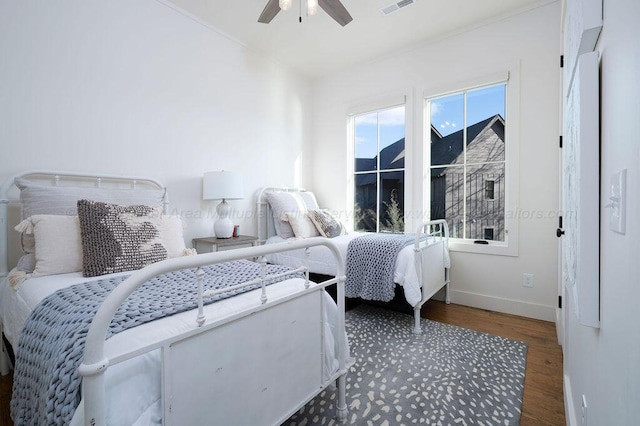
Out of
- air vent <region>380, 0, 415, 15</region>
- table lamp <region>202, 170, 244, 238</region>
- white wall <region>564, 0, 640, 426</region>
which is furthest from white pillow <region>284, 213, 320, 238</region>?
white wall <region>564, 0, 640, 426</region>

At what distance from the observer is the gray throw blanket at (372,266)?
2424 mm

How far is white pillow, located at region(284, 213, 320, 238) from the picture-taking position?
3.07 meters

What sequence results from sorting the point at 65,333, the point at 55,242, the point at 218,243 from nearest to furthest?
the point at 65,333 → the point at 55,242 → the point at 218,243

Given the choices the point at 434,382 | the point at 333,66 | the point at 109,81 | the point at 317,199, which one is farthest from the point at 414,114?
the point at 109,81

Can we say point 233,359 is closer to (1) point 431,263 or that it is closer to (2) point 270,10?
(1) point 431,263

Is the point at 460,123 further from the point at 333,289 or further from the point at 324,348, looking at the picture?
the point at 324,348

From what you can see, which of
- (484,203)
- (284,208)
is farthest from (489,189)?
(284,208)

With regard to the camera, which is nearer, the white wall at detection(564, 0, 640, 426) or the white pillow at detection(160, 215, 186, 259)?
the white wall at detection(564, 0, 640, 426)

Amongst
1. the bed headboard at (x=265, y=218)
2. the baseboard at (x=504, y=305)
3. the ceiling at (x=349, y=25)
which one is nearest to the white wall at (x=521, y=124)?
the baseboard at (x=504, y=305)

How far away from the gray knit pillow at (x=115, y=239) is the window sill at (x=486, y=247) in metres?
2.69

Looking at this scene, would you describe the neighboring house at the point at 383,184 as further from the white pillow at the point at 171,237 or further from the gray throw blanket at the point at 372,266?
the white pillow at the point at 171,237

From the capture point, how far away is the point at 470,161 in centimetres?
308

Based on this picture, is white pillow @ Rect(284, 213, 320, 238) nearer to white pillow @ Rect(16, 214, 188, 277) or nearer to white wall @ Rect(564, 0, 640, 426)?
white pillow @ Rect(16, 214, 188, 277)

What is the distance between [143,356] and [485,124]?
332 centimetres
